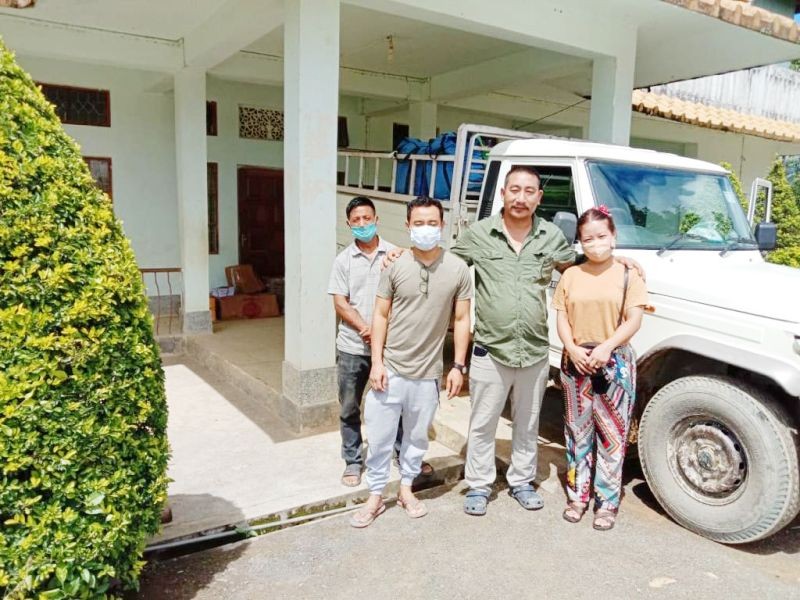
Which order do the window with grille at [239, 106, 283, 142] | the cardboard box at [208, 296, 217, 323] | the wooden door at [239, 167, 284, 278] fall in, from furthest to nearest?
the wooden door at [239, 167, 284, 278]
the window with grille at [239, 106, 283, 142]
the cardboard box at [208, 296, 217, 323]

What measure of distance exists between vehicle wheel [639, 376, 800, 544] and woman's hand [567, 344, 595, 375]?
55cm

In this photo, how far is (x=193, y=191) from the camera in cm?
721

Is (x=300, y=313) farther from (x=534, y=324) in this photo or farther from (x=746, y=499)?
(x=746, y=499)

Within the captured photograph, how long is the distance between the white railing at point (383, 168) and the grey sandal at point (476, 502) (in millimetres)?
2714

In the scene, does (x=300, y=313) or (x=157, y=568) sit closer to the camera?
(x=157, y=568)

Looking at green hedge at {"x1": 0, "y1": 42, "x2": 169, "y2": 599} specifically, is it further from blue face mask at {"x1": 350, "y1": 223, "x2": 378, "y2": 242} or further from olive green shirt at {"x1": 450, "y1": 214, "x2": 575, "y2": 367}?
olive green shirt at {"x1": 450, "y1": 214, "x2": 575, "y2": 367}

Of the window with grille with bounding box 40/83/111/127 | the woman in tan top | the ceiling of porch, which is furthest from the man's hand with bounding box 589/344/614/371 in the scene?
the window with grille with bounding box 40/83/111/127

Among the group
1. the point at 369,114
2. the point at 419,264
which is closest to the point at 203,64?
the point at 369,114

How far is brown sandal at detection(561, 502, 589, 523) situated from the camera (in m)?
3.54

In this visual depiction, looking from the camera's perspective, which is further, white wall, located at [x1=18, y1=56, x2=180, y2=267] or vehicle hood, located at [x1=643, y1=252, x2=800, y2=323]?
white wall, located at [x1=18, y1=56, x2=180, y2=267]

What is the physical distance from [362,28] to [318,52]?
86.7 inches

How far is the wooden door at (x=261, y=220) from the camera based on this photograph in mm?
9148

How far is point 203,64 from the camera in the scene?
6688 millimetres

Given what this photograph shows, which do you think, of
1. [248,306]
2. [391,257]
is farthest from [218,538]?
[248,306]
